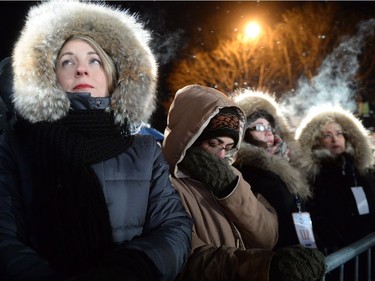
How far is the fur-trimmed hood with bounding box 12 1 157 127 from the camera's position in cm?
193

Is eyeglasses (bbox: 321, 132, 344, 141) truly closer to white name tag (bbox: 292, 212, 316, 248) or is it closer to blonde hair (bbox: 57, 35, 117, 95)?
white name tag (bbox: 292, 212, 316, 248)

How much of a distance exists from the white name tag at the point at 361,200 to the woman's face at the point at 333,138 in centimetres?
53

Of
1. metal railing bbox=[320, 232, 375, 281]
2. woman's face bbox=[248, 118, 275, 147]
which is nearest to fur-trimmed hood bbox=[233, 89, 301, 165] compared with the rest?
woman's face bbox=[248, 118, 275, 147]

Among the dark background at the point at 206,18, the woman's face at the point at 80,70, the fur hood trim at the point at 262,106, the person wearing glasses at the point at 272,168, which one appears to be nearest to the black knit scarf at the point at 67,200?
the woman's face at the point at 80,70

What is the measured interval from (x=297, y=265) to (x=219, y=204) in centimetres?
81

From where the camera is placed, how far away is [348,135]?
471 centimetres

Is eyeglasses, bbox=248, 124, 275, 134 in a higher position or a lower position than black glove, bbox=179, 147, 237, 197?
higher

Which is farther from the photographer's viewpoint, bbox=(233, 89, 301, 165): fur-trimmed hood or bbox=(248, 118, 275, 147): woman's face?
bbox=(233, 89, 301, 165): fur-trimmed hood

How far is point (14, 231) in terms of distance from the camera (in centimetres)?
160

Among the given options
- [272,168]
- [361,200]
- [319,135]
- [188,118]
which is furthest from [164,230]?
[319,135]

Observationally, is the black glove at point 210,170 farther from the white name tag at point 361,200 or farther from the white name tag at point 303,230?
the white name tag at point 361,200

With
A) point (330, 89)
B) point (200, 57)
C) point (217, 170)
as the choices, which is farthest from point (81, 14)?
point (330, 89)

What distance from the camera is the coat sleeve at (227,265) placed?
1896mm

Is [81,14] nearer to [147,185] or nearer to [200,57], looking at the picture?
[147,185]
